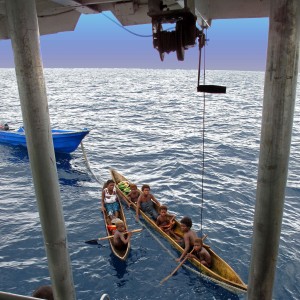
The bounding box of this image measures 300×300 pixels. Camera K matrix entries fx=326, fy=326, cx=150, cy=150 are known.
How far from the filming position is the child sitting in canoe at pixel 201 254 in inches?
373

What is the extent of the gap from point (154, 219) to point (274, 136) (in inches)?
373

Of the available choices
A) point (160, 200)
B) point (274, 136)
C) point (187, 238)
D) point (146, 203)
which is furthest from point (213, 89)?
point (160, 200)

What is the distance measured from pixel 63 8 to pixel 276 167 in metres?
4.59

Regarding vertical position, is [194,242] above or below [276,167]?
below

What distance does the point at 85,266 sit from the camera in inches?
395

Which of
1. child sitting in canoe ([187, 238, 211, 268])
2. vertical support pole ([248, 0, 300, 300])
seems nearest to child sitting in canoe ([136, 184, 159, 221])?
child sitting in canoe ([187, 238, 211, 268])

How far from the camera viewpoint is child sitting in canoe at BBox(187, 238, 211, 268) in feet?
31.1

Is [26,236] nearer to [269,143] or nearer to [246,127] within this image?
[269,143]

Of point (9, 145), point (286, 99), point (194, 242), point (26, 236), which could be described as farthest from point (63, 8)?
point (9, 145)

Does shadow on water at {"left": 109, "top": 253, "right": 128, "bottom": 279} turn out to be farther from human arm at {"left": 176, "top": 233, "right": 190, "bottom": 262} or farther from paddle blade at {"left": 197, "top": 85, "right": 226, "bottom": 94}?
paddle blade at {"left": 197, "top": 85, "right": 226, "bottom": 94}

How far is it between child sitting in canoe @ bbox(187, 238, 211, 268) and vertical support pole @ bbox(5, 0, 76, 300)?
212 inches

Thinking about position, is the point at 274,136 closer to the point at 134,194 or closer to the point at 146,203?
the point at 146,203

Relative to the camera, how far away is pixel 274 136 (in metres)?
3.46

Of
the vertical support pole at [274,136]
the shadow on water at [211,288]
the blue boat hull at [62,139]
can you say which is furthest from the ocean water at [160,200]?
the vertical support pole at [274,136]
